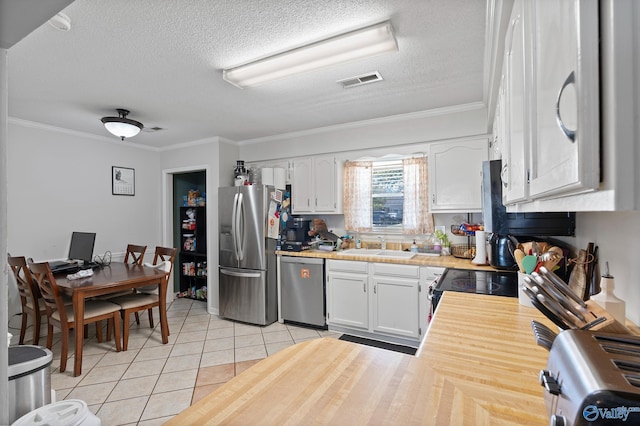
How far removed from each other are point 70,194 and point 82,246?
2.54ft

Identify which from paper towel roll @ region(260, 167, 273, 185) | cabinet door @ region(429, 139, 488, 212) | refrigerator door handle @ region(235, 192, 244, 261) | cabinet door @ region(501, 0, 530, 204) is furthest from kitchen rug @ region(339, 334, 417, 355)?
cabinet door @ region(501, 0, 530, 204)

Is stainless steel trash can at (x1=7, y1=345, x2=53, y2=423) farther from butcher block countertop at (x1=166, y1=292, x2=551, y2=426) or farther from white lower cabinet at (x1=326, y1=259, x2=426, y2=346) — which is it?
white lower cabinet at (x1=326, y1=259, x2=426, y2=346)

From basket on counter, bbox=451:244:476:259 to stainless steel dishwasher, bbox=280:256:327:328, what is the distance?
1.44 meters

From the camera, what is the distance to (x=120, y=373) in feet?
8.53

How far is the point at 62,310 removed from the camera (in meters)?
2.61

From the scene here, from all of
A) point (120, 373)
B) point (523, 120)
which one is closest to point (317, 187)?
point (120, 373)

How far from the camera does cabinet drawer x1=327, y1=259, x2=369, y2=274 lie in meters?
3.25

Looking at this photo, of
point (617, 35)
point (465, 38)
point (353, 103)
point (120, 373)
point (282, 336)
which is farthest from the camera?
point (282, 336)

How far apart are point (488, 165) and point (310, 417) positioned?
1.80 m

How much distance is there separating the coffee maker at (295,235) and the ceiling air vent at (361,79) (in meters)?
1.76

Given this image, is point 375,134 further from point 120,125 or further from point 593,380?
point 593,380

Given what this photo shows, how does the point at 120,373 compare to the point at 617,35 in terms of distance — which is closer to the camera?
the point at 617,35

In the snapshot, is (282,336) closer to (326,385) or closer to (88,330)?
(88,330)

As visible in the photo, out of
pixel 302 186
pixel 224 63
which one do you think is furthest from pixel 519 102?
pixel 302 186
